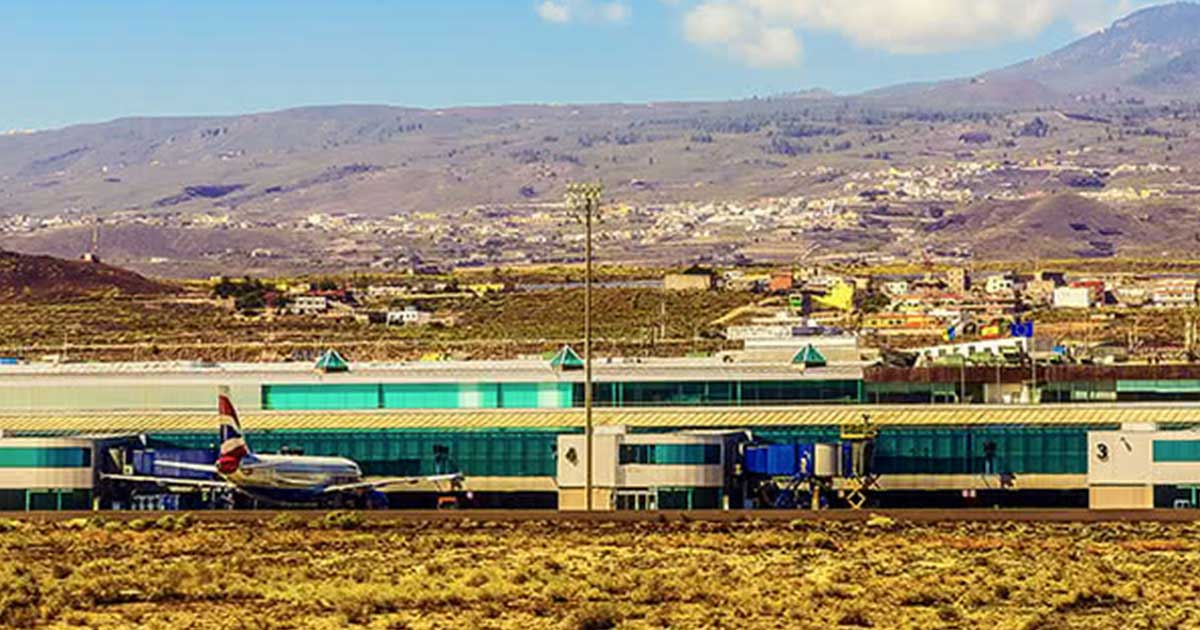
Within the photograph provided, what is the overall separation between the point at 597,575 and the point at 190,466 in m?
39.6

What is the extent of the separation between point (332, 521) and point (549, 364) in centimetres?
3065

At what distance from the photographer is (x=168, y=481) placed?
102 meters

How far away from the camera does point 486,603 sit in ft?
213

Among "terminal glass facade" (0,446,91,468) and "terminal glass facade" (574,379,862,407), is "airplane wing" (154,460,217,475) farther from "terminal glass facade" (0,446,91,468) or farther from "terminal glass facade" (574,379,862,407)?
"terminal glass facade" (574,379,862,407)

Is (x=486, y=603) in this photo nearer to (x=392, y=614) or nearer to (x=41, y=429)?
(x=392, y=614)

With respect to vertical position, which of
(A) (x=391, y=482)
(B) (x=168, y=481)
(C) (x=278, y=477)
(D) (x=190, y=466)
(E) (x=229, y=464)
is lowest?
(A) (x=391, y=482)

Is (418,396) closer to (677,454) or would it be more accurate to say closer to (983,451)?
(677,454)

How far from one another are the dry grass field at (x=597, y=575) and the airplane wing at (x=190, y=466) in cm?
1608

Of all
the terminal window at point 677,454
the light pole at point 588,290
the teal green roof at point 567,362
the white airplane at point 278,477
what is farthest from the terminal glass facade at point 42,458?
the terminal window at point 677,454

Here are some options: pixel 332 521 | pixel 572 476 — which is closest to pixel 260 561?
pixel 332 521

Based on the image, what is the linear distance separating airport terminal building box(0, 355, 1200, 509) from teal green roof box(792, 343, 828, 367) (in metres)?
0.21

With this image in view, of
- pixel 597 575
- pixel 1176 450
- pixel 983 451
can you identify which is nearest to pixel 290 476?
pixel 983 451

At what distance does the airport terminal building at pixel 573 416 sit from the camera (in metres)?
105

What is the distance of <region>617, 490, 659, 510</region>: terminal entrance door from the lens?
100000mm
